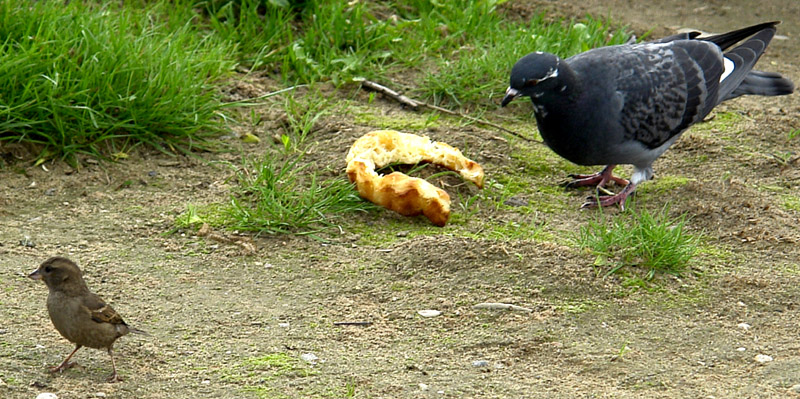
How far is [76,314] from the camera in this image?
339 centimetres

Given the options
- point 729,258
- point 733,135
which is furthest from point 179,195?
point 733,135

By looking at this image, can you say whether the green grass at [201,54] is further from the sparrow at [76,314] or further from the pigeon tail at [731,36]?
the sparrow at [76,314]

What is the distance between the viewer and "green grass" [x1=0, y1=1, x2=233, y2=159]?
5176 millimetres

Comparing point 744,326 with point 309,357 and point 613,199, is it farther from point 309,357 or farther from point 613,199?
point 309,357

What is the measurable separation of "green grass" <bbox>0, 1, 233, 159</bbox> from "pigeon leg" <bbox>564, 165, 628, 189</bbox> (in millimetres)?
2077

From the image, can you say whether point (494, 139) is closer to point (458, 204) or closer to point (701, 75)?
point (458, 204)

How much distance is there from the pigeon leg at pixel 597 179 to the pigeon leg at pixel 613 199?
0.17m

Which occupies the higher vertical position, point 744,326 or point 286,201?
point 744,326

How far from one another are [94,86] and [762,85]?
379 centimetres

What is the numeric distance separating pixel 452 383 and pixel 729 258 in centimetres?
171

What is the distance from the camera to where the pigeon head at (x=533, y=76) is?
4.85 metres

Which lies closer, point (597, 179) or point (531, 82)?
point (531, 82)

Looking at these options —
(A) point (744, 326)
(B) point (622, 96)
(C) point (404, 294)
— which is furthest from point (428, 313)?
(B) point (622, 96)

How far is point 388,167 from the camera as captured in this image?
17.0ft
